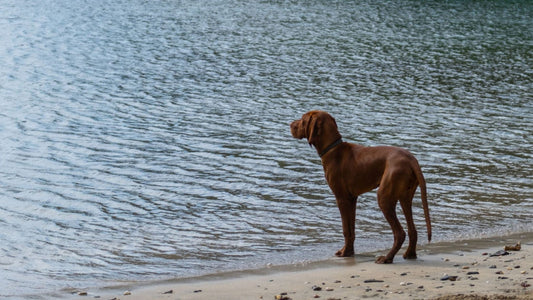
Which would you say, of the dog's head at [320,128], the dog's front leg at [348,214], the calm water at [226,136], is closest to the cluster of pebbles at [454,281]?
the dog's front leg at [348,214]

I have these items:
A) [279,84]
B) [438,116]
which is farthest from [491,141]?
[279,84]

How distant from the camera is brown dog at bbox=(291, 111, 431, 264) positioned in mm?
7461

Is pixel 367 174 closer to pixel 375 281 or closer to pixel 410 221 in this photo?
pixel 410 221

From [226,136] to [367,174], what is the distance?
25.7 feet

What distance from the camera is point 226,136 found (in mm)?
15352

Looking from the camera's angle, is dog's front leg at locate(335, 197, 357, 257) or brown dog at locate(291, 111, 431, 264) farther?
dog's front leg at locate(335, 197, 357, 257)

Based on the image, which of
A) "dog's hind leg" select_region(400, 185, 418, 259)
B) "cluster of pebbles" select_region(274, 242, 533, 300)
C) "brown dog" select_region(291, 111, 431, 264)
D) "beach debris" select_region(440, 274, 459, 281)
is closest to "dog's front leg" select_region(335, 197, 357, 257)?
"brown dog" select_region(291, 111, 431, 264)

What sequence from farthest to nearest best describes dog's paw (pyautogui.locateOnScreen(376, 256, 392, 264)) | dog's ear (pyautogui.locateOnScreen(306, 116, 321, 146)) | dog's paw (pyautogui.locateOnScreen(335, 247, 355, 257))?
1. dog's paw (pyautogui.locateOnScreen(335, 247, 355, 257))
2. dog's ear (pyautogui.locateOnScreen(306, 116, 321, 146))
3. dog's paw (pyautogui.locateOnScreen(376, 256, 392, 264))

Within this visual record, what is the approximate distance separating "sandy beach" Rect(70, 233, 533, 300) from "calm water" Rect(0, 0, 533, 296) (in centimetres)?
56

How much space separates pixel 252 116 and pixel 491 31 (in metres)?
18.3

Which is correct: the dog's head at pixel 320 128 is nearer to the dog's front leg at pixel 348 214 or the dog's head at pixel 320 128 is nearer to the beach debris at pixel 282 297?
the dog's front leg at pixel 348 214

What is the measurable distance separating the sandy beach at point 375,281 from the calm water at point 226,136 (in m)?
0.56

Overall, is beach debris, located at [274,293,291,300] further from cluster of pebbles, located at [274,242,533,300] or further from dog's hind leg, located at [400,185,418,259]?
dog's hind leg, located at [400,185,418,259]

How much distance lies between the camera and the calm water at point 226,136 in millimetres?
9258
